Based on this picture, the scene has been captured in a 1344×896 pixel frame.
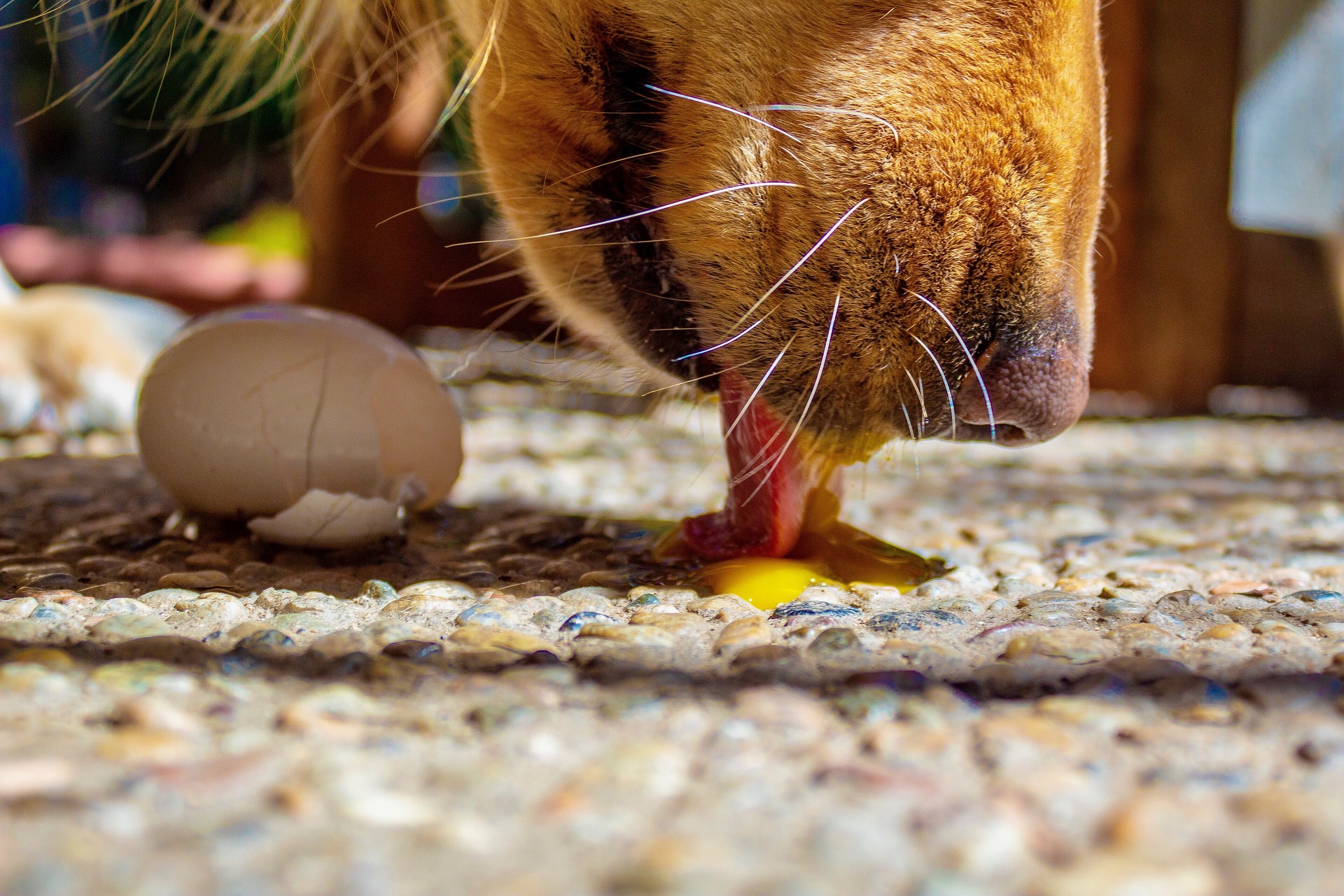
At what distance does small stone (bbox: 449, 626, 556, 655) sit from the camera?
96cm

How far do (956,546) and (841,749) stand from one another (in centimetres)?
82

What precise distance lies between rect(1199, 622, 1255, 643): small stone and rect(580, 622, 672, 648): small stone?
52cm

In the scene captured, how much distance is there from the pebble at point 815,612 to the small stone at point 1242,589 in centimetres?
46

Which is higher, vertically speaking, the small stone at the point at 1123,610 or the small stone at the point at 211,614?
the small stone at the point at 211,614

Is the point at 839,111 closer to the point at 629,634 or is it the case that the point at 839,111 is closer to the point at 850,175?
the point at 850,175

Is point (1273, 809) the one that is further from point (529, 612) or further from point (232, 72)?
point (232, 72)

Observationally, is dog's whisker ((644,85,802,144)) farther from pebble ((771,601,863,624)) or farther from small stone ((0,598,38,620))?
small stone ((0,598,38,620))

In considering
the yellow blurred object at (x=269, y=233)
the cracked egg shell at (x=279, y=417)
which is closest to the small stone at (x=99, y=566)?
the cracked egg shell at (x=279, y=417)

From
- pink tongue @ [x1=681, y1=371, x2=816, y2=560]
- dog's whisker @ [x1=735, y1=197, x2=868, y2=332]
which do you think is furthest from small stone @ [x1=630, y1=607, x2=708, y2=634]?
dog's whisker @ [x1=735, y1=197, x2=868, y2=332]

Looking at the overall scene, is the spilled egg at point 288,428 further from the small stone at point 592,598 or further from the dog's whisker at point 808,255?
the dog's whisker at point 808,255

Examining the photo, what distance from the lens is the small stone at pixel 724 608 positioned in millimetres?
1086

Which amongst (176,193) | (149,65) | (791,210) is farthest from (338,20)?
(176,193)

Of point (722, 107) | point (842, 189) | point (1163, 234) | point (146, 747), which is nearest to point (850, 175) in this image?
point (842, 189)

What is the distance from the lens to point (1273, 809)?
654mm
